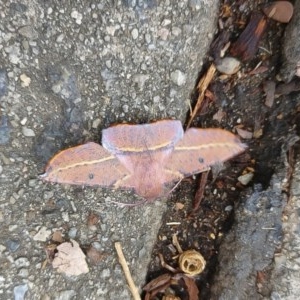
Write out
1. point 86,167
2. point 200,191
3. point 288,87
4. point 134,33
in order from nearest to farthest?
point 86,167 → point 134,33 → point 288,87 → point 200,191

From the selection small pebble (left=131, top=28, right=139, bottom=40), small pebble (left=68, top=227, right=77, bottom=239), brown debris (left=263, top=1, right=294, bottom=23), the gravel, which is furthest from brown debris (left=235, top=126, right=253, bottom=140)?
small pebble (left=68, top=227, right=77, bottom=239)

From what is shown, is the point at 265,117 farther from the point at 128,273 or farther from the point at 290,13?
the point at 128,273

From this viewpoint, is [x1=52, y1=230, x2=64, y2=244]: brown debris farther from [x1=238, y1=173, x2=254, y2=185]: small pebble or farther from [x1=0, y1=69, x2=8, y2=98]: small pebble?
[x1=238, y1=173, x2=254, y2=185]: small pebble

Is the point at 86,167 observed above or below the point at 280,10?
below

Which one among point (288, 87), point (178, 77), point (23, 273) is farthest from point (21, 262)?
point (288, 87)

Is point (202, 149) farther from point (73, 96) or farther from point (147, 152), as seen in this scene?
point (73, 96)

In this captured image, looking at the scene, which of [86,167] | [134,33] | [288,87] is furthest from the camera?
[288,87]
